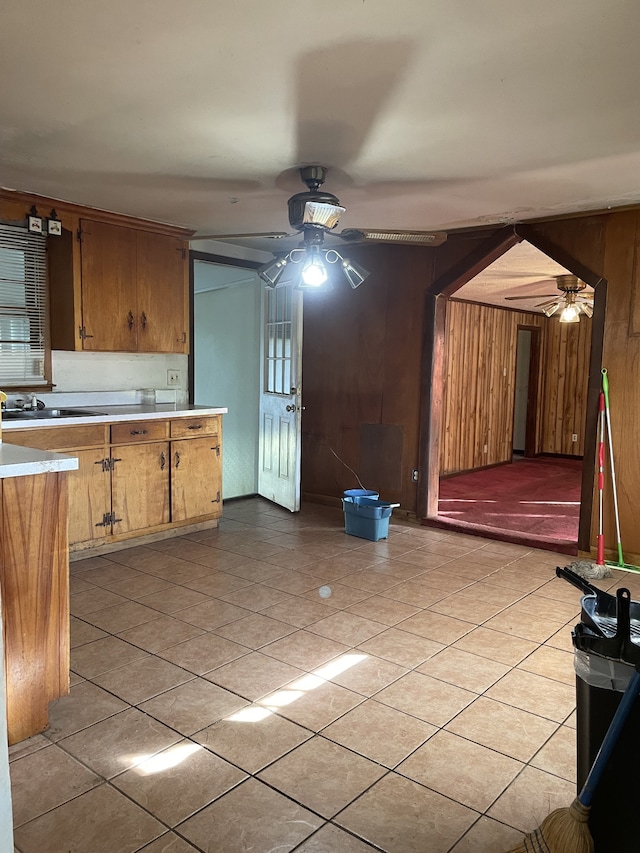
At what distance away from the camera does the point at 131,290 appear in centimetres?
463

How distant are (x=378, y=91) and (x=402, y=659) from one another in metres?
2.35

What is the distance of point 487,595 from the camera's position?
3.65 metres

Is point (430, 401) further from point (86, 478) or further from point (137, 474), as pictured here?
point (86, 478)

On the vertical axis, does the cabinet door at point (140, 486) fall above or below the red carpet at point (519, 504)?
above

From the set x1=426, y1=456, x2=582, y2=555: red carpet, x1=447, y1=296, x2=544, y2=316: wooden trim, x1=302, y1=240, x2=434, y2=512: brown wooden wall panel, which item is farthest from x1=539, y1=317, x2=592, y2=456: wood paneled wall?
x1=302, y1=240, x2=434, y2=512: brown wooden wall panel

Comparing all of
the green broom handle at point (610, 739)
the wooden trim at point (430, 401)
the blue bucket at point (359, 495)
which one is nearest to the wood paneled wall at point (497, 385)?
the wooden trim at point (430, 401)

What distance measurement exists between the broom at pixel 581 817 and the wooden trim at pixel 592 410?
3025mm

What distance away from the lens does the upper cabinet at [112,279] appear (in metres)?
4.27

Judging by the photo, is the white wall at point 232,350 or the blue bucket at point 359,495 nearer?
the blue bucket at point 359,495

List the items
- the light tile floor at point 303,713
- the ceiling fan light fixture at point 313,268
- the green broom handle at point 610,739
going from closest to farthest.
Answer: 1. the green broom handle at point 610,739
2. the light tile floor at point 303,713
3. the ceiling fan light fixture at point 313,268

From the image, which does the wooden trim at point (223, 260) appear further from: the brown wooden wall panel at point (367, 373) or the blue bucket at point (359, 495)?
the blue bucket at point (359, 495)

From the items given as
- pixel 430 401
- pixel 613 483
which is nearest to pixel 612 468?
pixel 613 483

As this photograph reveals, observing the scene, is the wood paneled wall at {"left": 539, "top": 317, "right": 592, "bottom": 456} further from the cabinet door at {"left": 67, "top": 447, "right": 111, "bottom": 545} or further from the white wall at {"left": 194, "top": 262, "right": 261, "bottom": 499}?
the cabinet door at {"left": 67, "top": 447, "right": 111, "bottom": 545}

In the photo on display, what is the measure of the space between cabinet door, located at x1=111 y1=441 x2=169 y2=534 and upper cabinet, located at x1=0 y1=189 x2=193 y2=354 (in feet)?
2.61
